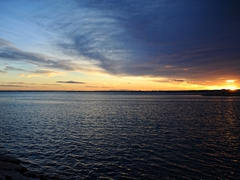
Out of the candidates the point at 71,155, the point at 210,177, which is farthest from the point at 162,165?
the point at 71,155

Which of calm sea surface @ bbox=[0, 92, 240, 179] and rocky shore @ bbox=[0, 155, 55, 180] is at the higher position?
rocky shore @ bbox=[0, 155, 55, 180]

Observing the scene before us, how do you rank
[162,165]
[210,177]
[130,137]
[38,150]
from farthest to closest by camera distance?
[130,137]
[38,150]
[162,165]
[210,177]

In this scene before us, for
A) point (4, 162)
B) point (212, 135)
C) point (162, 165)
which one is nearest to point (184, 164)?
point (162, 165)

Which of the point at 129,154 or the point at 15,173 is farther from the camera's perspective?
the point at 129,154

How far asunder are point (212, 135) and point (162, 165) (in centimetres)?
1835

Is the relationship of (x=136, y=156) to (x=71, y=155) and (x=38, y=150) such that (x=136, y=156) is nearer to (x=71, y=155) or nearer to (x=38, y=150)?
(x=71, y=155)

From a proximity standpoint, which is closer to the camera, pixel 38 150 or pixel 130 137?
pixel 38 150

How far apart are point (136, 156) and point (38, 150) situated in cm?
1372

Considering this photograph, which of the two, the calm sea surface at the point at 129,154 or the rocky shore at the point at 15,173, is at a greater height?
the rocky shore at the point at 15,173

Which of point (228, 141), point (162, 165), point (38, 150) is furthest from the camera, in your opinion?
point (228, 141)

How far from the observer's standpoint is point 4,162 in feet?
60.9

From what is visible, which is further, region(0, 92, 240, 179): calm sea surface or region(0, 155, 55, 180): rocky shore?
region(0, 92, 240, 179): calm sea surface

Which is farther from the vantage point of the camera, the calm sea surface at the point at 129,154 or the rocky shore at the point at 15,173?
the calm sea surface at the point at 129,154

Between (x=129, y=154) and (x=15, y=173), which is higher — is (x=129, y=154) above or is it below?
below
